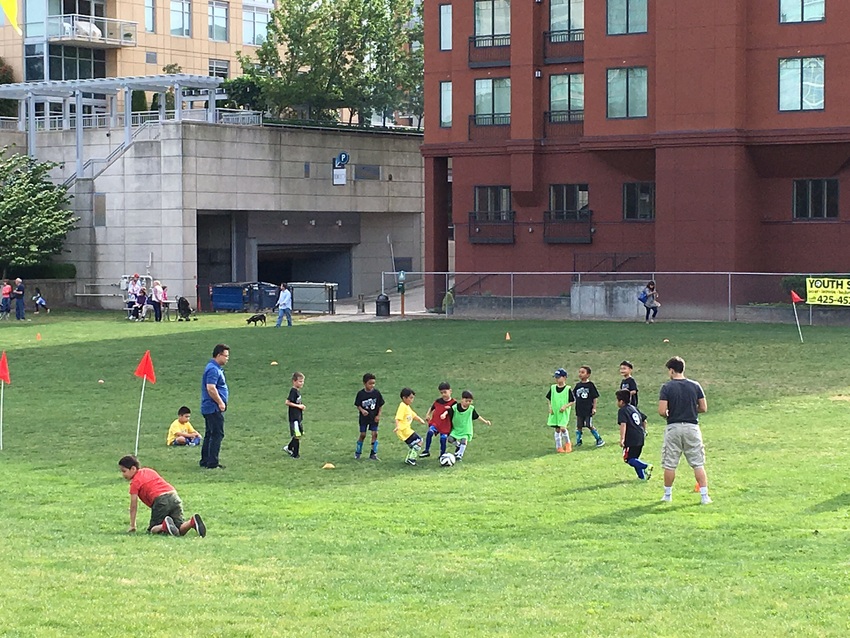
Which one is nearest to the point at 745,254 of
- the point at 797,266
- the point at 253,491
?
the point at 797,266

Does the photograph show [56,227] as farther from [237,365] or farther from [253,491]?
[253,491]

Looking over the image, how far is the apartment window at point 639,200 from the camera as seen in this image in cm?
5425

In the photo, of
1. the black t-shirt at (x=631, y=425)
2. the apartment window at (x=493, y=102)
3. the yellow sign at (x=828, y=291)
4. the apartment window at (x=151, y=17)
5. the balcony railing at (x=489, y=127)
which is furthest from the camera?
the apartment window at (x=151, y=17)

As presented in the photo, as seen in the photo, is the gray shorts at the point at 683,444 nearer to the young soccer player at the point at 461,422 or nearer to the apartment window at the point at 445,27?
the young soccer player at the point at 461,422

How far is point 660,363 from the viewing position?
118 feet

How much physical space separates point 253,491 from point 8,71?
2339 inches

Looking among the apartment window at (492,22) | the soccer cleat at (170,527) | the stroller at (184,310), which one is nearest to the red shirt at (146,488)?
the soccer cleat at (170,527)

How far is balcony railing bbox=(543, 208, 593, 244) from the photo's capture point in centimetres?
5553

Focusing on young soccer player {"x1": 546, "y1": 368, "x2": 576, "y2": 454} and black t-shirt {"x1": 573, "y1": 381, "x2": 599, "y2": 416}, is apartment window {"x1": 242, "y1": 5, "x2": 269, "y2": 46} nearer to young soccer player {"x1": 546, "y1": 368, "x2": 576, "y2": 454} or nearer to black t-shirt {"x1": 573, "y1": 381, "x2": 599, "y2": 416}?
black t-shirt {"x1": 573, "y1": 381, "x2": 599, "y2": 416}

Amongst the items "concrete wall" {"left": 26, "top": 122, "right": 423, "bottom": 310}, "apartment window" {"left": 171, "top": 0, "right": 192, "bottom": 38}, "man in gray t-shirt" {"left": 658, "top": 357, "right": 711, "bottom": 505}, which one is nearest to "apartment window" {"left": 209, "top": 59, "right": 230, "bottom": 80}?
"apartment window" {"left": 171, "top": 0, "right": 192, "bottom": 38}

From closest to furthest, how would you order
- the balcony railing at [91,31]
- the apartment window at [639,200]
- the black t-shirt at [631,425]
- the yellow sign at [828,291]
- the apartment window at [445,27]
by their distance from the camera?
1. the black t-shirt at [631,425]
2. the yellow sign at [828,291]
3. the apartment window at [639,200]
4. the apartment window at [445,27]
5. the balcony railing at [91,31]

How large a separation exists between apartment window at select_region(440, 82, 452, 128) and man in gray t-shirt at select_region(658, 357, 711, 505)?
4179cm

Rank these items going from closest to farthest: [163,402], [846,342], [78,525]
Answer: [78,525] → [163,402] → [846,342]

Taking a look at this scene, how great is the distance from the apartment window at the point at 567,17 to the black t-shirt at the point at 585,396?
3395 cm
